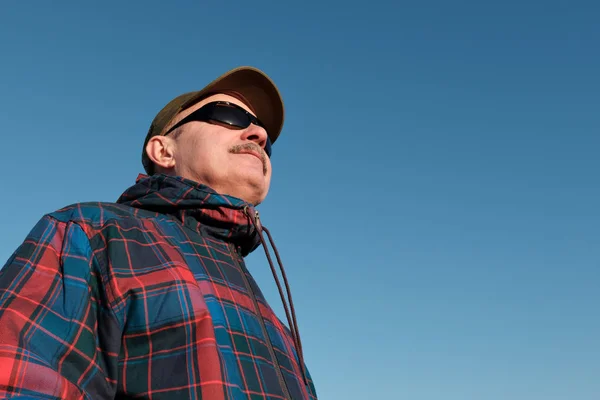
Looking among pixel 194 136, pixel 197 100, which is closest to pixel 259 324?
pixel 194 136

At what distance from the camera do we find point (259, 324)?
2613 millimetres

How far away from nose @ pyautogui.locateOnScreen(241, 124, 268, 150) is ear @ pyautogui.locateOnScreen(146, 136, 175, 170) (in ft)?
1.59

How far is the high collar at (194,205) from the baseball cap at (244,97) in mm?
856

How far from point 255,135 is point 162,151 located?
2.03ft

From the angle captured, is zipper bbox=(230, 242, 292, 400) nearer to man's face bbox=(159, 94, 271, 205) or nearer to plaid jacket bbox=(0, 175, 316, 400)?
plaid jacket bbox=(0, 175, 316, 400)

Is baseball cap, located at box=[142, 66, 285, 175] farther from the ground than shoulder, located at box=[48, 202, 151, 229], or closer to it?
farther from the ground

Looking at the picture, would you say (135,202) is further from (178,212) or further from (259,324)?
(259,324)

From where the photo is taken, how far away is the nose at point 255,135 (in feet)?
12.1

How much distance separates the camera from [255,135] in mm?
3748

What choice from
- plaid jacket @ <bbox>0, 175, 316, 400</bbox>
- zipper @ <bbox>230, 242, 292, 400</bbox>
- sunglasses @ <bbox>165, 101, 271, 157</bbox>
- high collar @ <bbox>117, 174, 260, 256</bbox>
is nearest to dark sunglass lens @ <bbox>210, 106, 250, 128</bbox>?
sunglasses @ <bbox>165, 101, 271, 157</bbox>

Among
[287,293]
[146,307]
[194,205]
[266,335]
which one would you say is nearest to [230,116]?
[194,205]

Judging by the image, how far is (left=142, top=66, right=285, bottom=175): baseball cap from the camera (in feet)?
12.7

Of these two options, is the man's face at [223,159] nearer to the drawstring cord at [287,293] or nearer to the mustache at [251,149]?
the mustache at [251,149]

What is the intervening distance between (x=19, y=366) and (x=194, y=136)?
213 cm
